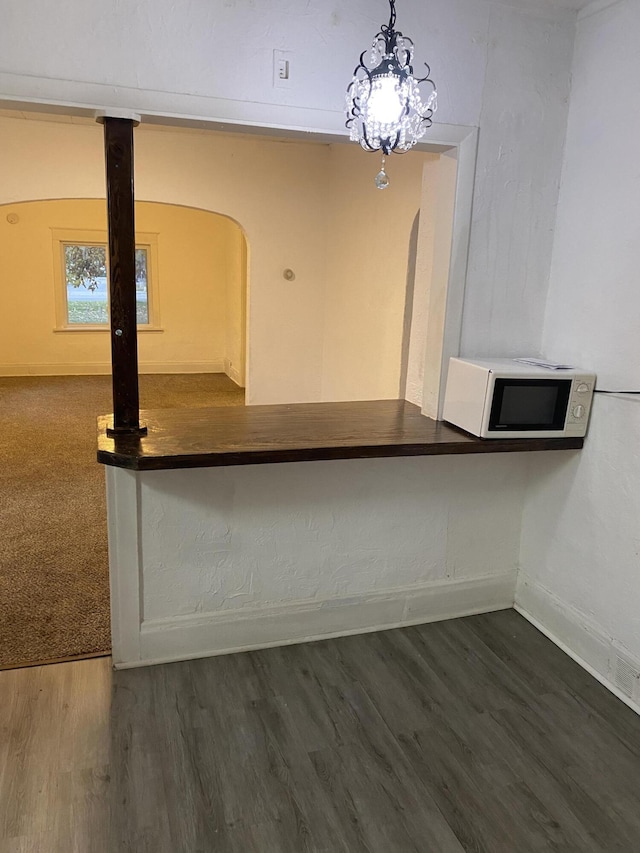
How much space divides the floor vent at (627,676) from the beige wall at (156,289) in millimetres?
6475

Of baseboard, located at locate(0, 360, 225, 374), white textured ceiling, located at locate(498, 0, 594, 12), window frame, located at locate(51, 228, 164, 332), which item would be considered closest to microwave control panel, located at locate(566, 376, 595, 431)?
white textured ceiling, located at locate(498, 0, 594, 12)

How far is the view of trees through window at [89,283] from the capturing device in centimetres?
833

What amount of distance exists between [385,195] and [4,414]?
4252 mm

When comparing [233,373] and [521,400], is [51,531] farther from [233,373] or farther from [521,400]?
[233,373]

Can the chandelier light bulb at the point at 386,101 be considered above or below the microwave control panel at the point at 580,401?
above

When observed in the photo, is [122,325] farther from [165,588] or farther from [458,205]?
[458,205]

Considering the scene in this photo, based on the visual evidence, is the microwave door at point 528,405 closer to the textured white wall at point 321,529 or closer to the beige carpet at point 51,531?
the textured white wall at point 321,529

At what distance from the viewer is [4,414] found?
6.23 metres

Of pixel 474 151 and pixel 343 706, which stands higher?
pixel 474 151

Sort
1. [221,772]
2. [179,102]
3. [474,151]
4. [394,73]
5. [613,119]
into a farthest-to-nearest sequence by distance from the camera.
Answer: [474,151]
[613,119]
[179,102]
[221,772]
[394,73]

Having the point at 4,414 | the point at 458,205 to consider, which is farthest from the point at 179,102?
the point at 4,414

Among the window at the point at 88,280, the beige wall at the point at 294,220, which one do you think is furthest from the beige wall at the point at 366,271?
the window at the point at 88,280

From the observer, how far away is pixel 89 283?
8.47 meters

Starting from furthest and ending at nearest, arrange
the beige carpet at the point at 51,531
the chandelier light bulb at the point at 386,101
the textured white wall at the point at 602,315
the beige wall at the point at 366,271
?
1. the beige wall at the point at 366,271
2. the beige carpet at the point at 51,531
3. the textured white wall at the point at 602,315
4. the chandelier light bulb at the point at 386,101
